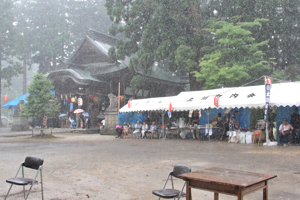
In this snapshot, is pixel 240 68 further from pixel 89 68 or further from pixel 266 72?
pixel 89 68

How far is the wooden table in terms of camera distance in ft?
8.54

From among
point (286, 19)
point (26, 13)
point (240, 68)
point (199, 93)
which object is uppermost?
point (26, 13)

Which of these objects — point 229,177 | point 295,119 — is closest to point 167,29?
point 295,119

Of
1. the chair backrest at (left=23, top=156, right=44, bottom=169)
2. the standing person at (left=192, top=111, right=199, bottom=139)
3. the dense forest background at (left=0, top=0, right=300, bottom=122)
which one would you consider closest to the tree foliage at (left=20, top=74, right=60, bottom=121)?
the dense forest background at (left=0, top=0, right=300, bottom=122)

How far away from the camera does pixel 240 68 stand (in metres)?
15.4

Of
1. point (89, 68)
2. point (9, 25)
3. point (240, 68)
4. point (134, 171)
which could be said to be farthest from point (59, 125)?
point (134, 171)

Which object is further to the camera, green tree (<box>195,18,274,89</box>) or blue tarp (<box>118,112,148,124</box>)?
blue tarp (<box>118,112,148,124</box>)

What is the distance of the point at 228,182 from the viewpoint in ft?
8.67

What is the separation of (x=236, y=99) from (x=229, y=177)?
10380 mm

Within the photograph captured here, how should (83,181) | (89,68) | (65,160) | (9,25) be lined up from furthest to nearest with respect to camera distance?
(9,25)
(89,68)
(65,160)
(83,181)

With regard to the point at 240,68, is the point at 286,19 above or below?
above

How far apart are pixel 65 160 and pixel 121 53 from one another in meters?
15.2

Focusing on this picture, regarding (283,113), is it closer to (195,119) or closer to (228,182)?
(195,119)

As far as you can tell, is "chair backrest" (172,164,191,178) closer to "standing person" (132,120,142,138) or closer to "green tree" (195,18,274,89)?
"green tree" (195,18,274,89)
